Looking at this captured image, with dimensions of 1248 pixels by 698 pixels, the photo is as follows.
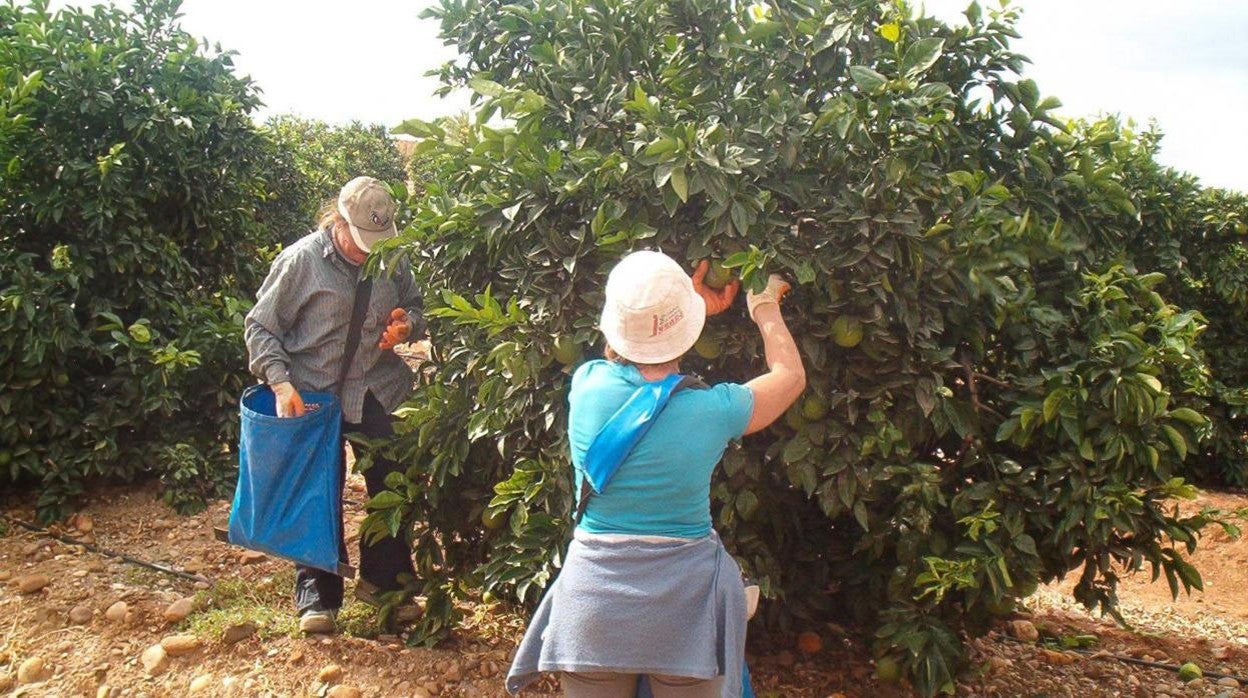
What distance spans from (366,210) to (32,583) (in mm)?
2089

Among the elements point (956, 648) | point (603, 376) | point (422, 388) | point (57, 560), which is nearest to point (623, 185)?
point (603, 376)

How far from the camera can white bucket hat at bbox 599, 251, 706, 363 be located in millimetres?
2119

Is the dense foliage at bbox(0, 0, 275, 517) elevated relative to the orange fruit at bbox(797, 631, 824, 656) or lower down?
elevated

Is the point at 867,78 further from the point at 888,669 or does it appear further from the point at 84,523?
the point at 84,523

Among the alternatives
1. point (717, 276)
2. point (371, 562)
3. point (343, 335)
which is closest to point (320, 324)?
point (343, 335)

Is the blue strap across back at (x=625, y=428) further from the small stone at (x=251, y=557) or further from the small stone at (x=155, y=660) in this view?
the small stone at (x=251, y=557)

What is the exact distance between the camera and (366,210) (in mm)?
3469

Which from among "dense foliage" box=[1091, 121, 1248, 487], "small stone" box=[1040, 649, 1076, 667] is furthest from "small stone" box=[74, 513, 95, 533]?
"dense foliage" box=[1091, 121, 1248, 487]

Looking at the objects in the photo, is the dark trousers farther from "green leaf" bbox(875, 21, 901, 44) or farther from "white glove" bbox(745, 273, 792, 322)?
"green leaf" bbox(875, 21, 901, 44)

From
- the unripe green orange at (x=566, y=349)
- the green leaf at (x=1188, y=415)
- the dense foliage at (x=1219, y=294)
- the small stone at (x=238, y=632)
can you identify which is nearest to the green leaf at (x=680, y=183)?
the unripe green orange at (x=566, y=349)

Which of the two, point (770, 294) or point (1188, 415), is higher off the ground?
point (770, 294)

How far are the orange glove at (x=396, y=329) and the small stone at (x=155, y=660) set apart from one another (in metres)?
1.26

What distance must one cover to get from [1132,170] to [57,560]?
206 inches

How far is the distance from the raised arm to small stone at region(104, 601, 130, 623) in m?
2.71
